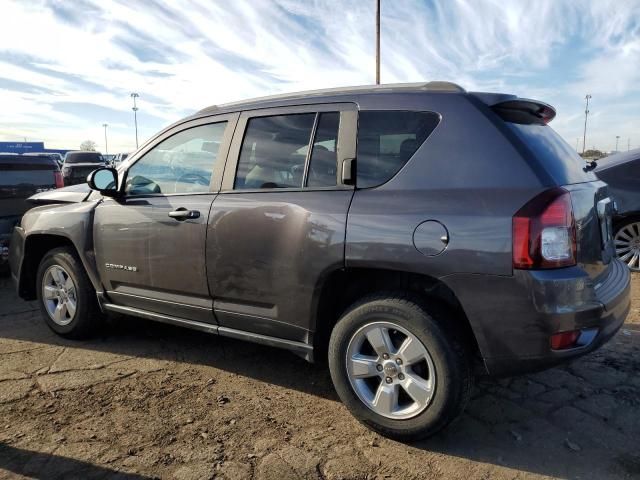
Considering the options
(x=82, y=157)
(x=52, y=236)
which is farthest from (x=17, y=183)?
(x=82, y=157)

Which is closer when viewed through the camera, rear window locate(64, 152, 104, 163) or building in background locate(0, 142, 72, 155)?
rear window locate(64, 152, 104, 163)

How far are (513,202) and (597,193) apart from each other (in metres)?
0.79

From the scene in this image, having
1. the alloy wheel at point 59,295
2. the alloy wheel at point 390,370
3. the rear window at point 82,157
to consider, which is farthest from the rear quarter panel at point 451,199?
the rear window at point 82,157

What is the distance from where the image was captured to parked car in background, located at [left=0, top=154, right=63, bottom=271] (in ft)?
20.0

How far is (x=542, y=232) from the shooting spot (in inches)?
92.7

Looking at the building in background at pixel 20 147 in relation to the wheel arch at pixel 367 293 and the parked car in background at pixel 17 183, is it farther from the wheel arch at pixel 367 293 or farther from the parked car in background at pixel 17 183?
the wheel arch at pixel 367 293

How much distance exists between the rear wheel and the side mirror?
5.82 metres

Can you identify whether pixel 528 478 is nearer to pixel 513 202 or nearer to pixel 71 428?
pixel 513 202

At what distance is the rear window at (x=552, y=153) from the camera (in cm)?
255

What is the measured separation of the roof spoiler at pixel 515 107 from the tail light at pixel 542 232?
547mm

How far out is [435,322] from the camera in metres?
2.58

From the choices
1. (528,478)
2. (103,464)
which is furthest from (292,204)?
(528,478)

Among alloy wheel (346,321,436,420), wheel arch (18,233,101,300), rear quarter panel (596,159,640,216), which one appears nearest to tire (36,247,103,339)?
wheel arch (18,233,101,300)

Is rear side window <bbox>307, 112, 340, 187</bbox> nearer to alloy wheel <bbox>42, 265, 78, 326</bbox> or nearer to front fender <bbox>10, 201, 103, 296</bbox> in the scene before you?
front fender <bbox>10, 201, 103, 296</bbox>
